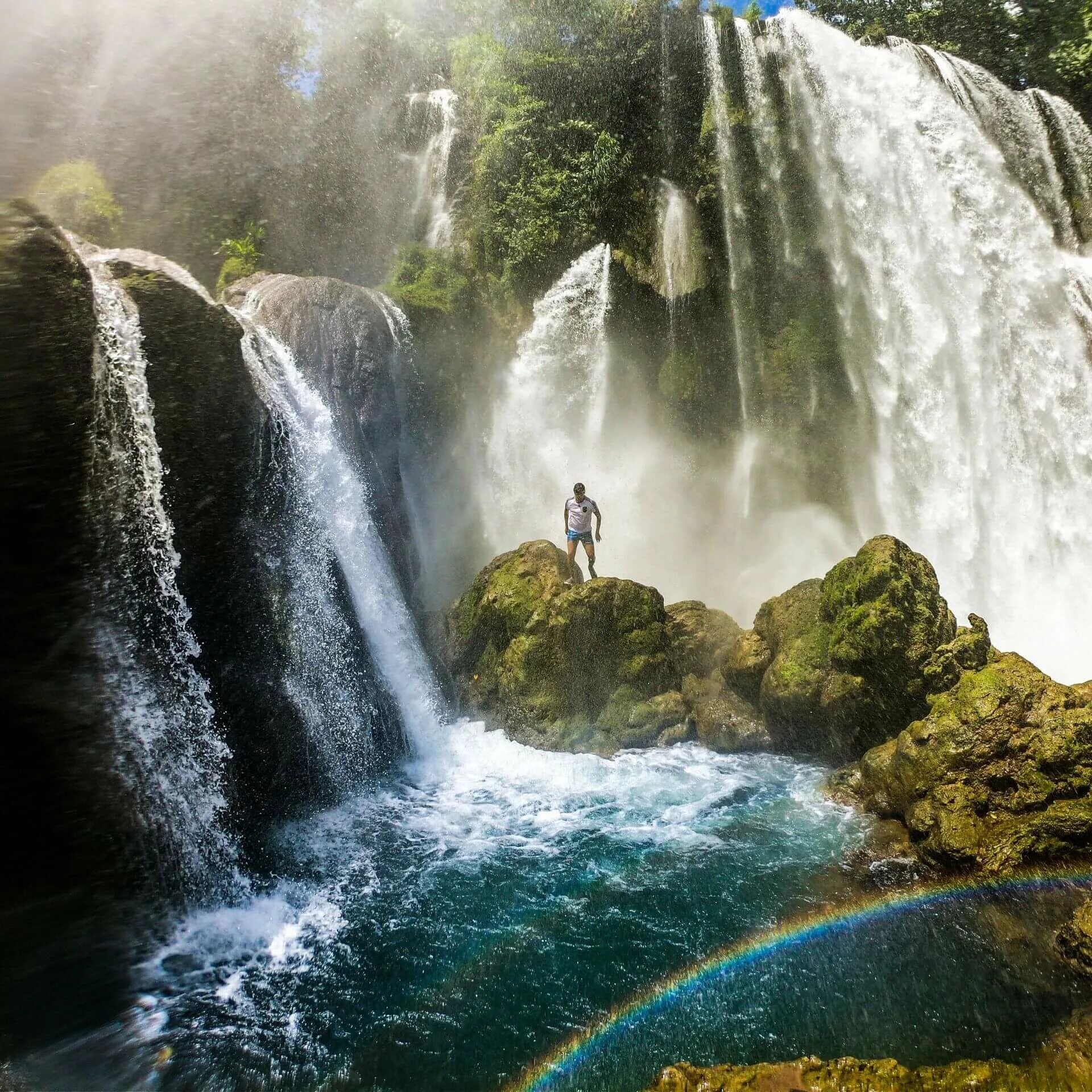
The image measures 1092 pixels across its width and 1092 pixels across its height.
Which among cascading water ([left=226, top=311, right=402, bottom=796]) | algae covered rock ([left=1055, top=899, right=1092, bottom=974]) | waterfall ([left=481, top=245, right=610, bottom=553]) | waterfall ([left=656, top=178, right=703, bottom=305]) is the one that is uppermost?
waterfall ([left=656, top=178, right=703, bottom=305])

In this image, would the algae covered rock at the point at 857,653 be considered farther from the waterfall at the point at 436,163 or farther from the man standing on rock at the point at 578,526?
the waterfall at the point at 436,163

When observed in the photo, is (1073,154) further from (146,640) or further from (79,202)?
(79,202)

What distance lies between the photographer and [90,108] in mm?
16703

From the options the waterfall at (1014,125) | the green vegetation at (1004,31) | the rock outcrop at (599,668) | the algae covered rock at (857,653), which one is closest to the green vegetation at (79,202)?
the rock outcrop at (599,668)

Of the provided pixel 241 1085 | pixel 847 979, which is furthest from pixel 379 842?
pixel 847 979

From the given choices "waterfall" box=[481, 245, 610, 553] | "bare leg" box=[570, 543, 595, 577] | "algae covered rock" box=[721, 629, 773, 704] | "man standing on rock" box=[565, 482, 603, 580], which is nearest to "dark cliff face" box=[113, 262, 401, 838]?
"man standing on rock" box=[565, 482, 603, 580]

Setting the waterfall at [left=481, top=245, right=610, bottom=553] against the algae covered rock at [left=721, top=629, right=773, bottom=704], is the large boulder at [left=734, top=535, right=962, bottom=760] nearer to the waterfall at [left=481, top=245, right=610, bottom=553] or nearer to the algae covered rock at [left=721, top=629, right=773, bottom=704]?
the algae covered rock at [left=721, top=629, right=773, bottom=704]

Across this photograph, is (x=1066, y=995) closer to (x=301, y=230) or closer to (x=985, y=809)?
(x=985, y=809)

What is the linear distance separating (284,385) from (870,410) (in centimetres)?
1208

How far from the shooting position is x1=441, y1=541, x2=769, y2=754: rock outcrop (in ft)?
34.1

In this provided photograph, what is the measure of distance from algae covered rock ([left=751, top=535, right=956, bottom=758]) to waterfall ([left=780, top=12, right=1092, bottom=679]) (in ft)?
14.3

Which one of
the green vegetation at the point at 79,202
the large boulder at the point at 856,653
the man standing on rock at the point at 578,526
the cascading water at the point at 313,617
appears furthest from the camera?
the green vegetation at the point at 79,202

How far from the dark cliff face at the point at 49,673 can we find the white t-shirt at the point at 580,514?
24.9 ft

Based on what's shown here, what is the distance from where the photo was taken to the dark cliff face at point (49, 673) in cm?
526
